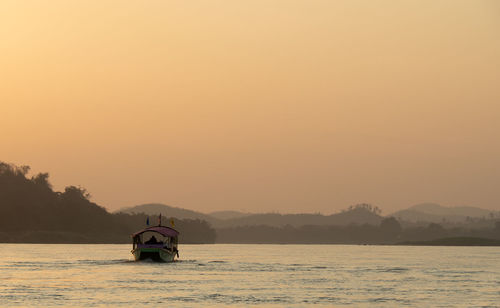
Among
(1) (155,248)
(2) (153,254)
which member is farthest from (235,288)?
(2) (153,254)

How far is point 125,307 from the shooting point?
77.6 metres

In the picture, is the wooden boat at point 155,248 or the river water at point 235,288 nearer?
the river water at point 235,288

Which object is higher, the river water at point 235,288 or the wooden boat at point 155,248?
the wooden boat at point 155,248

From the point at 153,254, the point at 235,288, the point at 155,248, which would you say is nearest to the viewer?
the point at 235,288

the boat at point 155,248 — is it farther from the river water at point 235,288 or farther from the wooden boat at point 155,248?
the river water at point 235,288

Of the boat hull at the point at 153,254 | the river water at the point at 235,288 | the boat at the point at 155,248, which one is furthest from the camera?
the boat hull at the point at 153,254

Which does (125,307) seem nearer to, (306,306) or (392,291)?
(306,306)

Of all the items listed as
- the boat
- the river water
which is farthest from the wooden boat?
the river water

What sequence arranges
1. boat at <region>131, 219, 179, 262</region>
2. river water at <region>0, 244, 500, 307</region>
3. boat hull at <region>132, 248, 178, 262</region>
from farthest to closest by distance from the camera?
boat hull at <region>132, 248, 178, 262</region> → boat at <region>131, 219, 179, 262</region> → river water at <region>0, 244, 500, 307</region>

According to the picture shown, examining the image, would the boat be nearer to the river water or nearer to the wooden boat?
the wooden boat

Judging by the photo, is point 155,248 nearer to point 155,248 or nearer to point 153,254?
point 155,248

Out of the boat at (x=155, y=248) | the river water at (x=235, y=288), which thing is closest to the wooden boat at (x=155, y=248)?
the boat at (x=155, y=248)

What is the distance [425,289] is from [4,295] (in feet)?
151

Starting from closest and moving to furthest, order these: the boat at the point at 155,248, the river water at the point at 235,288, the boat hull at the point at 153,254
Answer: the river water at the point at 235,288
the boat at the point at 155,248
the boat hull at the point at 153,254
